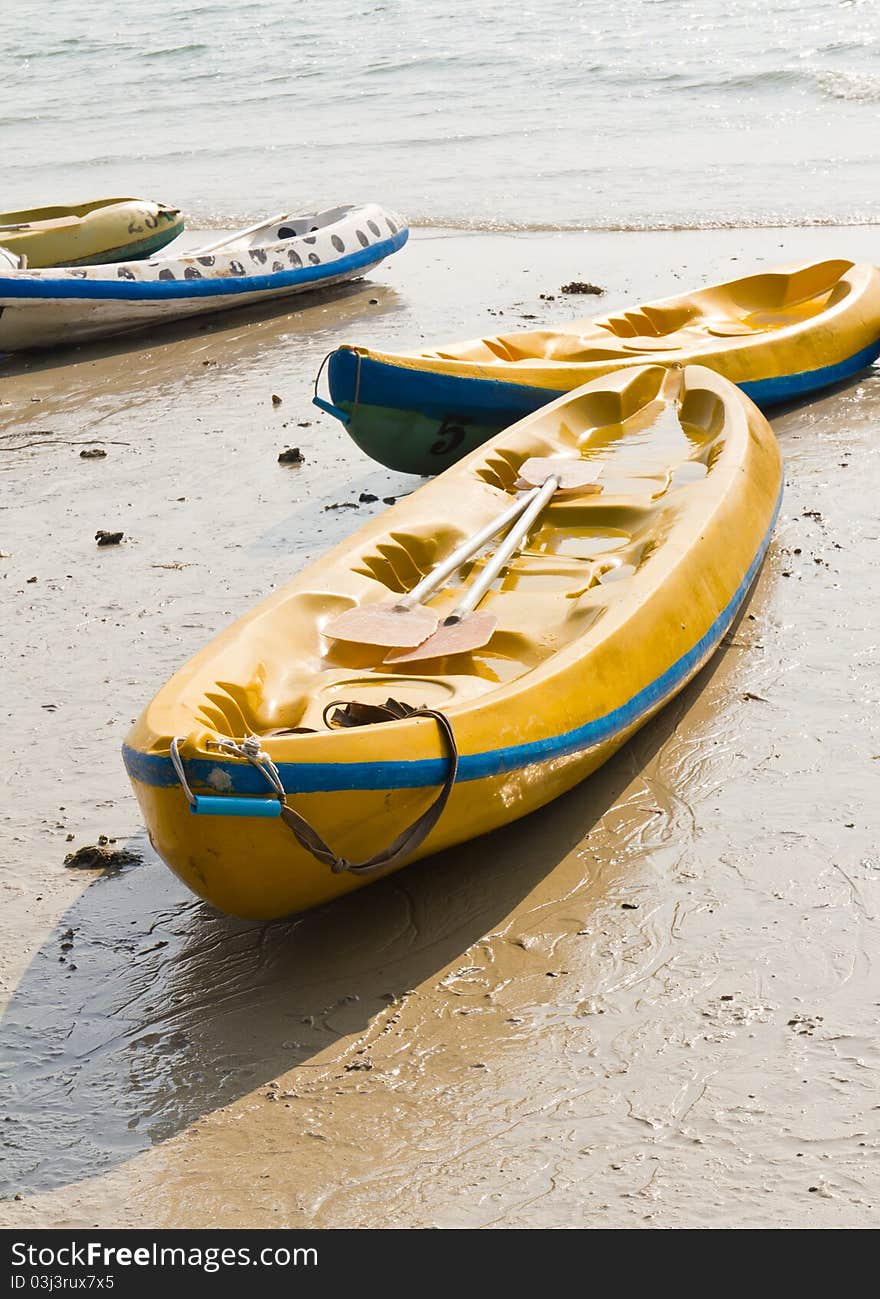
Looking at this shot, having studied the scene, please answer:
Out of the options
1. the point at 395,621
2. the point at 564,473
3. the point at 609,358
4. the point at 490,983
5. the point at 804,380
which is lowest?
the point at 804,380

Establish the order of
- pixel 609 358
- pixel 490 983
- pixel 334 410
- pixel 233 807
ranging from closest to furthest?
pixel 233 807, pixel 490 983, pixel 334 410, pixel 609 358

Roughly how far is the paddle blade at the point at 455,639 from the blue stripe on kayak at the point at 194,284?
5478 millimetres

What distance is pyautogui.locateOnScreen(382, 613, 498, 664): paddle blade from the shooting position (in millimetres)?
4129

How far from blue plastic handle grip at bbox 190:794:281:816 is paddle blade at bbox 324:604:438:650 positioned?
3.47ft

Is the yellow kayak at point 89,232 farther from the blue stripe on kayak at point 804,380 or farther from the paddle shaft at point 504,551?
the paddle shaft at point 504,551

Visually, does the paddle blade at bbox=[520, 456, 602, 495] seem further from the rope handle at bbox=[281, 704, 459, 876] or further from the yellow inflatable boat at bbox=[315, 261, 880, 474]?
the rope handle at bbox=[281, 704, 459, 876]

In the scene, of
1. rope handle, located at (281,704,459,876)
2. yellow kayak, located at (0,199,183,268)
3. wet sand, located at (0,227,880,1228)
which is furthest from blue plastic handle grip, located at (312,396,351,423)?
yellow kayak, located at (0,199,183,268)

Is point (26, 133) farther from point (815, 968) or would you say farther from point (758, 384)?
point (815, 968)

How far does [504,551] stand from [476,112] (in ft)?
45.4

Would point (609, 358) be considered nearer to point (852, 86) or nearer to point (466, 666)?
point (466, 666)

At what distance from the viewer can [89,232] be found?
10.5 metres

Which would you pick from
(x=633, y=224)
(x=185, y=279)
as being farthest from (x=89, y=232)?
(x=633, y=224)

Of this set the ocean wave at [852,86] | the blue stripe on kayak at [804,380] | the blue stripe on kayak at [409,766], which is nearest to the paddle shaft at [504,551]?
the blue stripe on kayak at [409,766]

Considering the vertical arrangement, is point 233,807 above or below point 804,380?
above
